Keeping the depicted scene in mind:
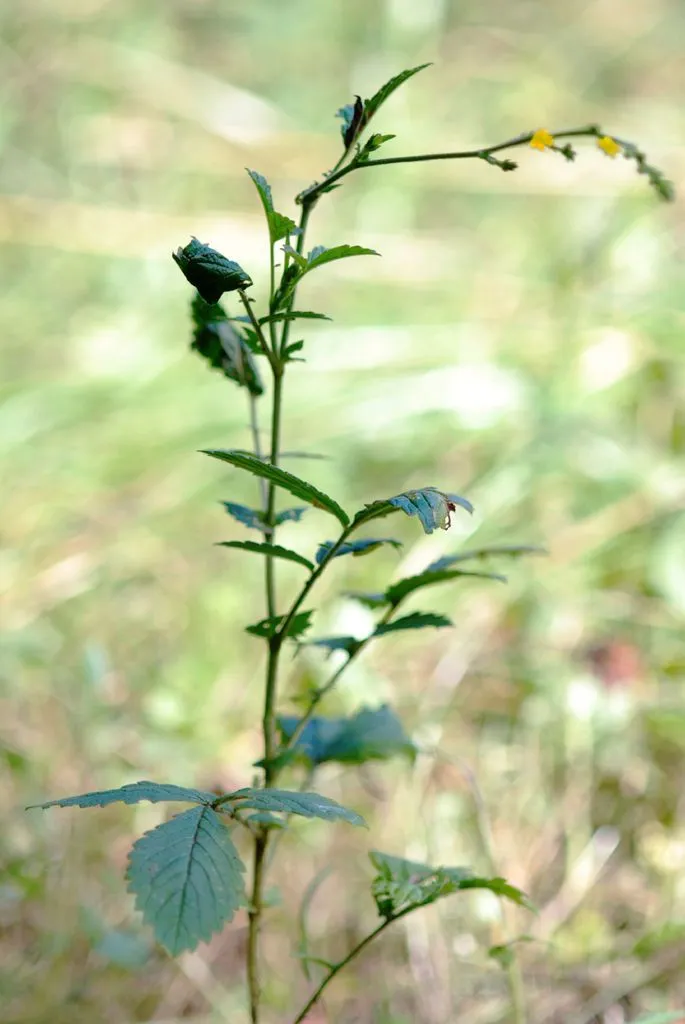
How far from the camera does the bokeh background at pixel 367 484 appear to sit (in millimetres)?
1418

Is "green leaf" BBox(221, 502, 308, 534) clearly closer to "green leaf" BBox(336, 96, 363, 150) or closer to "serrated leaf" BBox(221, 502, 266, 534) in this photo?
"serrated leaf" BBox(221, 502, 266, 534)

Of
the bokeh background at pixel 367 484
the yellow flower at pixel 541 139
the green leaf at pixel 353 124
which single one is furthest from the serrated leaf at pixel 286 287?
the bokeh background at pixel 367 484

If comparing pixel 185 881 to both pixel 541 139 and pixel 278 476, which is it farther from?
pixel 541 139

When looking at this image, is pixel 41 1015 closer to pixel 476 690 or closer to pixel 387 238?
pixel 476 690

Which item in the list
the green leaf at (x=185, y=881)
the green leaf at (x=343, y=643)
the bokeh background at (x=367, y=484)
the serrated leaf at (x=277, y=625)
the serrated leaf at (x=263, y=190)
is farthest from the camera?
the bokeh background at (x=367, y=484)

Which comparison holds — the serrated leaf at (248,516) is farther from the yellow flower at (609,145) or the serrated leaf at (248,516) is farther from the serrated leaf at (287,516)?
the yellow flower at (609,145)

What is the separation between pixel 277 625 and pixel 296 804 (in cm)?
20

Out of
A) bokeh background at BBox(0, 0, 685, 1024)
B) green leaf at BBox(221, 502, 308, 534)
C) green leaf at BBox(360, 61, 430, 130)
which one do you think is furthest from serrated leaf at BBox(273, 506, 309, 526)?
bokeh background at BBox(0, 0, 685, 1024)

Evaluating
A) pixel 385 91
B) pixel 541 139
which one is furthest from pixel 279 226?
pixel 541 139

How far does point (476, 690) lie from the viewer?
6.40 ft

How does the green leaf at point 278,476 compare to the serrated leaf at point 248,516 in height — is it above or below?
below

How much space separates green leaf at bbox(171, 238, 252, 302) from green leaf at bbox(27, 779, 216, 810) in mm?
365

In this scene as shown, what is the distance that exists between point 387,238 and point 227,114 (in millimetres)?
1005

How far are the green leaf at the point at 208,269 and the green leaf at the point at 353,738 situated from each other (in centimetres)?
50
